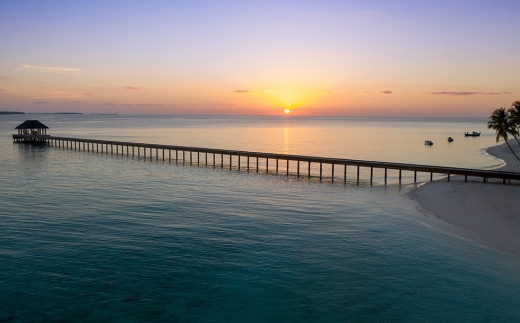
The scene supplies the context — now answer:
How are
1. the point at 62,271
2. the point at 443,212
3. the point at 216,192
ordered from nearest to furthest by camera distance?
the point at 62,271 < the point at 443,212 < the point at 216,192

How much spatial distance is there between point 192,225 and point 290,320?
10.8 m

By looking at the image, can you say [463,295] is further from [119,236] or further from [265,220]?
[119,236]

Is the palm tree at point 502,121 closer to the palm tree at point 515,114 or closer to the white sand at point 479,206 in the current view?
the palm tree at point 515,114

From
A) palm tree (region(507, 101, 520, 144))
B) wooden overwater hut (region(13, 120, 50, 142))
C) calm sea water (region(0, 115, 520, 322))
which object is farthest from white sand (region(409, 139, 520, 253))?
wooden overwater hut (region(13, 120, 50, 142))

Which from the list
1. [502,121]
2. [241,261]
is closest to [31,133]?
[241,261]

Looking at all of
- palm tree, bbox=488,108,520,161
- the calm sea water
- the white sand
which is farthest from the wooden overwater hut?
palm tree, bbox=488,108,520,161

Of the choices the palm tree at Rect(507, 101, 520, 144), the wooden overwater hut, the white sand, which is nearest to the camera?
the white sand

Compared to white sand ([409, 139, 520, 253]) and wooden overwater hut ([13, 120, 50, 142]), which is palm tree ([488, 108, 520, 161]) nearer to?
white sand ([409, 139, 520, 253])

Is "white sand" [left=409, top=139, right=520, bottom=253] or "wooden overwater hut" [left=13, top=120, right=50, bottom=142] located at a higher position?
"wooden overwater hut" [left=13, top=120, right=50, bottom=142]

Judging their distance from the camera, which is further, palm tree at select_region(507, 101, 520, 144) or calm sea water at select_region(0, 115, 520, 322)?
palm tree at select_region(507, 101, 520, 144)

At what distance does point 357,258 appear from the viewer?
57.1 feet

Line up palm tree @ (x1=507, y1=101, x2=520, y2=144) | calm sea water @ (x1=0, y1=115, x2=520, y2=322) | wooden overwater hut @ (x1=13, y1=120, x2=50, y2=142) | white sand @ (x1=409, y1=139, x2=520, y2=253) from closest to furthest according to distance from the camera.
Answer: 1. calm sea water @ (x1=0, y1=115, x2=520, y2=322)
2. white sand @ (x1=409, y1=139, x2=520, y2=253)
3. palm tree @ (x1=507, y1=101, x2=520, y2=144)
4. wooden overwater hut @ (x1=13, y1=120, x2=50, y2=142)

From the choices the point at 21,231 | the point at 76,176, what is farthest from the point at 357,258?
the point at 76,176

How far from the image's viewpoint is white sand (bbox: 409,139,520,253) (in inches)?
836
